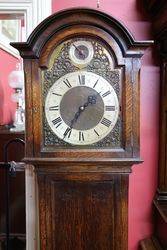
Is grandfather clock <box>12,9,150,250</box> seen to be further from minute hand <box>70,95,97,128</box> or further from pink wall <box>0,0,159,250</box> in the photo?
pink wall <box>0,0,159,250</box>

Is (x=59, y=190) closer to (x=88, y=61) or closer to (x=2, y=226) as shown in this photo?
(x=88, y=61)

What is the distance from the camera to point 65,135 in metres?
1.28

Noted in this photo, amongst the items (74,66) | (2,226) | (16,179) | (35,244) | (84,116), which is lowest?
(2,226)

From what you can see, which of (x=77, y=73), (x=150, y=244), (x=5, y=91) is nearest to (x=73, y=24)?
(x=77, y=73)

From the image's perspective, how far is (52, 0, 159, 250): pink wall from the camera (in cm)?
154

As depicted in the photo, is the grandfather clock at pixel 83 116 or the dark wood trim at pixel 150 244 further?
the dark wood trim at pixel 150 244

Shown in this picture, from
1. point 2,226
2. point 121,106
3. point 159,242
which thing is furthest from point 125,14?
point 2,226

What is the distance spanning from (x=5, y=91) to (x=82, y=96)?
1.64m

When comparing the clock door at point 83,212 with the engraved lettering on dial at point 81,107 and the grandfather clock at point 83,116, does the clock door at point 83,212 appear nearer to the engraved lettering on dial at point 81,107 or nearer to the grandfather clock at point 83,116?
the grandfather clock at point 83,116

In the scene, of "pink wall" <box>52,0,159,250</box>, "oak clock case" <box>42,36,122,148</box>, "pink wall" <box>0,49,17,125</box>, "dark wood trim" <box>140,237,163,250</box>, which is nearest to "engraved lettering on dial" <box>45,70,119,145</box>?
"oak clock case" <box>42,36,122,148</box>

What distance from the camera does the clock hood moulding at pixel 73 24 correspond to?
3.96ft

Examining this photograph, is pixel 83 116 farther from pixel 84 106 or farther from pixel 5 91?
pixel 5 91

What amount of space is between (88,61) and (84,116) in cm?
24

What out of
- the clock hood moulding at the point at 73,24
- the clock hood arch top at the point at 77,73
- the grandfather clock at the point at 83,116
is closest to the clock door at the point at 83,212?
the grandfather clock at the point at 83,116
